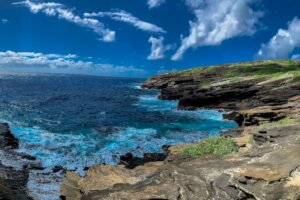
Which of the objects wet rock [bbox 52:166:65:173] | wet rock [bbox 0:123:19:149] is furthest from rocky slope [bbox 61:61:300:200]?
wet rock [bbox 0:123:19:149]

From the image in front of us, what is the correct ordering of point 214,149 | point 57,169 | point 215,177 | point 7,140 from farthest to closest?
point 7,140, point 57,169, point 214,149, point 215,177

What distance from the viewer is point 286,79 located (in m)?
80.9

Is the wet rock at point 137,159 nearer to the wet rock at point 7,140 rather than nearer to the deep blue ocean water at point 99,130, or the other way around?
the deep blue ocean water at point 99,130

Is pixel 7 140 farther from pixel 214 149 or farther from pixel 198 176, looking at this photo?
pixel 198 176

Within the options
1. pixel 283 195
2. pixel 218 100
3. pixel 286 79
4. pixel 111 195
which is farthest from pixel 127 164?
pixel 286 79

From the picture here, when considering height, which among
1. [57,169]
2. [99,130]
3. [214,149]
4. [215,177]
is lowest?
[57,169]

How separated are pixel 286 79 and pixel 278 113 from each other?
35449mm

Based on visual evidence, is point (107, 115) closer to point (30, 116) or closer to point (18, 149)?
point (30, 116)

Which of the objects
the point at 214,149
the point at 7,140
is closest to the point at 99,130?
the point at 7,140

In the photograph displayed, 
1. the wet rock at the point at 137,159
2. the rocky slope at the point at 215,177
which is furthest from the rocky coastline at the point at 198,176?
the wet rock at the point at 137,159

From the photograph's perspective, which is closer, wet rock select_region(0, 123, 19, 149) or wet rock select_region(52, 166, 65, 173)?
wet rock select_region(52, 166, 65, 173)

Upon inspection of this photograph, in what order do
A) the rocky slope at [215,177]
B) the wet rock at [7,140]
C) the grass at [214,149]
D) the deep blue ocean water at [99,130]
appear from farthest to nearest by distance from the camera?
the wet rock at [7,140], the deep blue ocean water at [99,130], the grass at [214,149], the rocky slope at [215,177]

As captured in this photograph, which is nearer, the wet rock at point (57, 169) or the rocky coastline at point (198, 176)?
the rocky coastline at point (198, 176)

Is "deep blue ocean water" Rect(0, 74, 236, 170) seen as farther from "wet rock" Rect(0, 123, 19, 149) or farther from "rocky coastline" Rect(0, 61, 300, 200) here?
"rocky coastline" Rect(0, 61, 300, 200)
